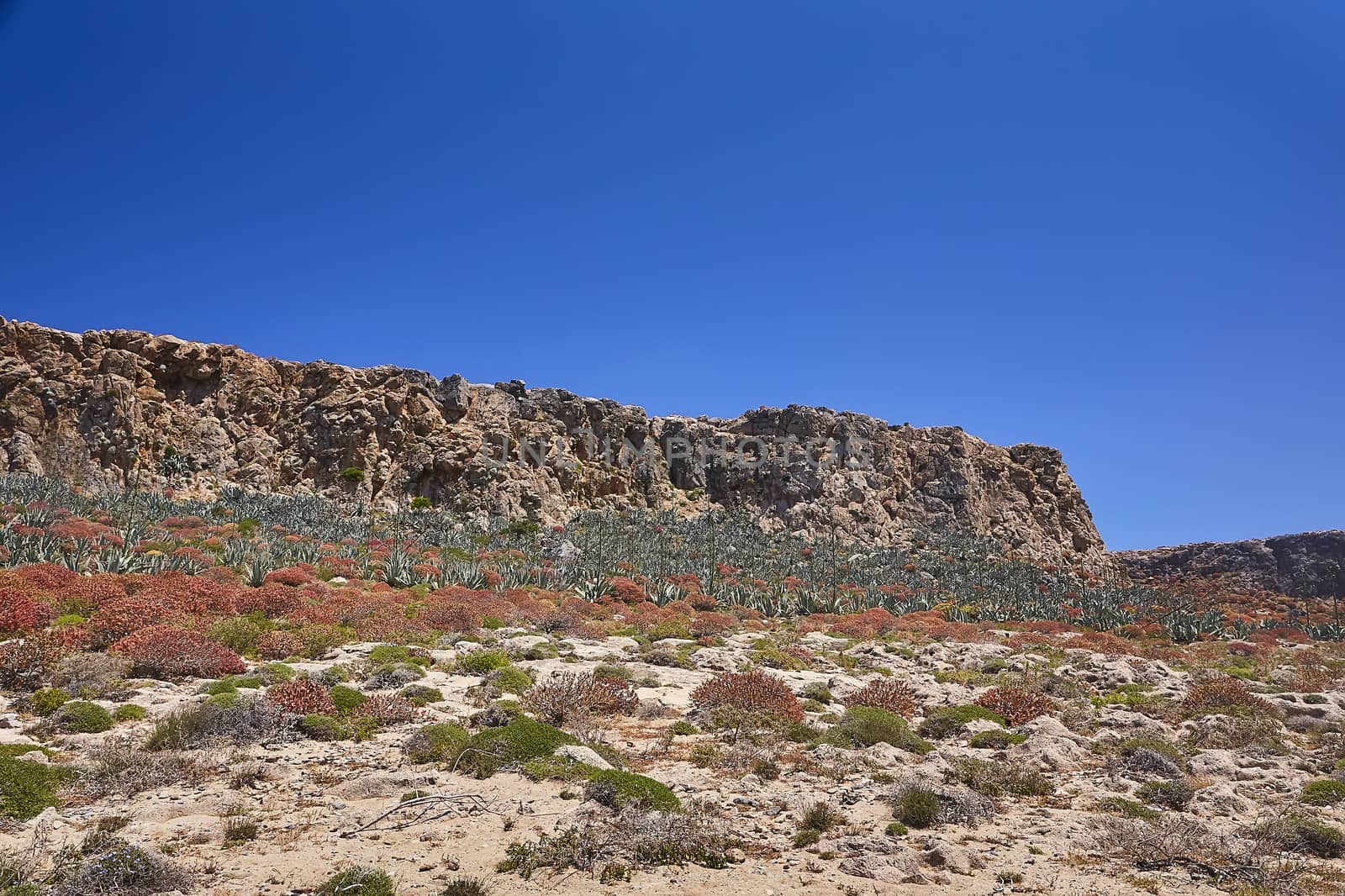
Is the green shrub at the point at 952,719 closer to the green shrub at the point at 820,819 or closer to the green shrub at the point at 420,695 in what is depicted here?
the green shrub at the point at 820,819

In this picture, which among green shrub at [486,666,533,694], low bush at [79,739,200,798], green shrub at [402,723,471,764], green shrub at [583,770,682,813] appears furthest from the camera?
green shrub at [486,666,533,694]

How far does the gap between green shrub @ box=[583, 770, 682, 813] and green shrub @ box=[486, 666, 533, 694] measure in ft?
14.1

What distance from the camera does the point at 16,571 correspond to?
50.7 feet

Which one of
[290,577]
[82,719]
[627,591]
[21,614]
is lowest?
[82,719]

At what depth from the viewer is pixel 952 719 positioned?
436 inches

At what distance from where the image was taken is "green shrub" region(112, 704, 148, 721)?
29.5ft

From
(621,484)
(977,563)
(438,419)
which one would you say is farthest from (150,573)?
(977,563)

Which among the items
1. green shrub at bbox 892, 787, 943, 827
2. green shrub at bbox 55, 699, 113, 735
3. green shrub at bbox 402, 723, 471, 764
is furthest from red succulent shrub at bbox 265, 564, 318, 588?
green shrub at bbox 892, 787, 943, 827

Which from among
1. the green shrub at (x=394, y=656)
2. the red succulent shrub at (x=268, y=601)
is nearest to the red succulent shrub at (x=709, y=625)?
the green shrub at (x=394, y=656)

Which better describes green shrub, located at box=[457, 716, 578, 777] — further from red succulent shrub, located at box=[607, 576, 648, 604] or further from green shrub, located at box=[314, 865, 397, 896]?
red succulent shrub, located at box=[607, 576, 648, 604]

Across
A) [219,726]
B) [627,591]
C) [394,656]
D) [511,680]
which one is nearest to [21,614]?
[394,656]

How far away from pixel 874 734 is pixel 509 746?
501cm

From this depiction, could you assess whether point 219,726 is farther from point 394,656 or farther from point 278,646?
point 278,646

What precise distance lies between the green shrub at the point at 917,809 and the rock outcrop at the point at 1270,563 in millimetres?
58489
